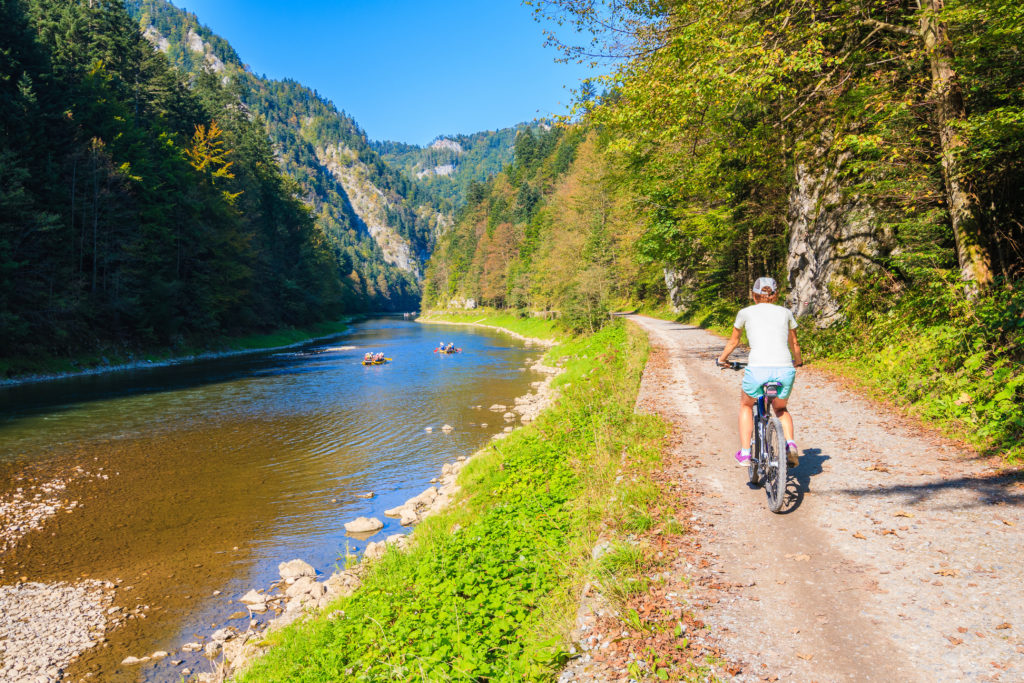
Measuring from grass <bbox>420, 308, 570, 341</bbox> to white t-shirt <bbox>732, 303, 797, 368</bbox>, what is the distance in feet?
127

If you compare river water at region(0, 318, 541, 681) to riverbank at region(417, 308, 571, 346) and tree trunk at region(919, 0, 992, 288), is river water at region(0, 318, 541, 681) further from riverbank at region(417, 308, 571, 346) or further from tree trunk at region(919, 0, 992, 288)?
riverbank at region(417, 308, 571, 346)

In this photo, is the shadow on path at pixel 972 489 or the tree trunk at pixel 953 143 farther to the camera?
the tree trunk at pixel 953 143

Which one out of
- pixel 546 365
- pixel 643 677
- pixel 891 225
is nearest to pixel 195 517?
pixel 643 677

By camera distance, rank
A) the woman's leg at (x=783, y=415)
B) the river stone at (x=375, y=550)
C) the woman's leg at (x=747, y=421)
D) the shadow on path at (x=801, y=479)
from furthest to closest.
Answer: the river stone at (x=375, y=550) < the woman's leg at (x=747, y=421) < the shadow on path at (x=801, y=479) < the woman's leg at (x=783, y=415)

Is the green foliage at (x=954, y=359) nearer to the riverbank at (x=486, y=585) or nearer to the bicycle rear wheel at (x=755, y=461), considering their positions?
the bicycle rear wheel at (x=755, y=461)

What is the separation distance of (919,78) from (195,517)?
60.2ft

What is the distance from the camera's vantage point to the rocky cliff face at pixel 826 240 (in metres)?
15.1

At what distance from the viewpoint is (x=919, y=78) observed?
10.5 m

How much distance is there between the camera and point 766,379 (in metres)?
6.37

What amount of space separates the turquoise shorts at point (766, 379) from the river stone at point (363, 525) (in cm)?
841

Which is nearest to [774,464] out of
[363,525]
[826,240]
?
[363,525]

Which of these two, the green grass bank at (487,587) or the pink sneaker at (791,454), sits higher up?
the pink sneaker at (791,454)

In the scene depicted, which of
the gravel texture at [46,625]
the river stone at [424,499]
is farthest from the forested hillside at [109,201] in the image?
the river stone at [424,499]

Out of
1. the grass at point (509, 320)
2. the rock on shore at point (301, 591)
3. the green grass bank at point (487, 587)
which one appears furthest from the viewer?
the grass at point (509, 320)
